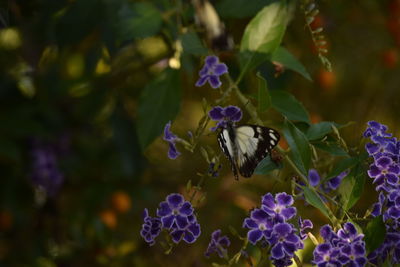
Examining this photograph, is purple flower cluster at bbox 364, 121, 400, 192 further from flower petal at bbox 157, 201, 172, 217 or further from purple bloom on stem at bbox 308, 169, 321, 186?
flower petal at bbox 157, 201, 172, 217

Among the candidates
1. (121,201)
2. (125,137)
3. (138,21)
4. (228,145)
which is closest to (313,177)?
(228,145)

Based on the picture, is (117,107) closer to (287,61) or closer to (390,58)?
(287,61)

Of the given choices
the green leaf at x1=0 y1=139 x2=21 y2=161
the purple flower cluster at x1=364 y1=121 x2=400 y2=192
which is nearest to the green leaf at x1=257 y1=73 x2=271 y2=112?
the purple flower cluster at x1=364 y1=121 x2=400 y2=192

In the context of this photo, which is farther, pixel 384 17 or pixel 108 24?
pixel 384 17

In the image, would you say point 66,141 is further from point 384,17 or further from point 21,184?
point 384,17

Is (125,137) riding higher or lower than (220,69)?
lower

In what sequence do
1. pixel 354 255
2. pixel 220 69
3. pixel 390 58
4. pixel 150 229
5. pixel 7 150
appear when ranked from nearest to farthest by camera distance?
pixel 354 255
pixel 150 229
pixel 220 69
pixel 7 150
pixel 390 58

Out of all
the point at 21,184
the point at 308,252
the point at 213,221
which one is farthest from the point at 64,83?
the point at 308,252
